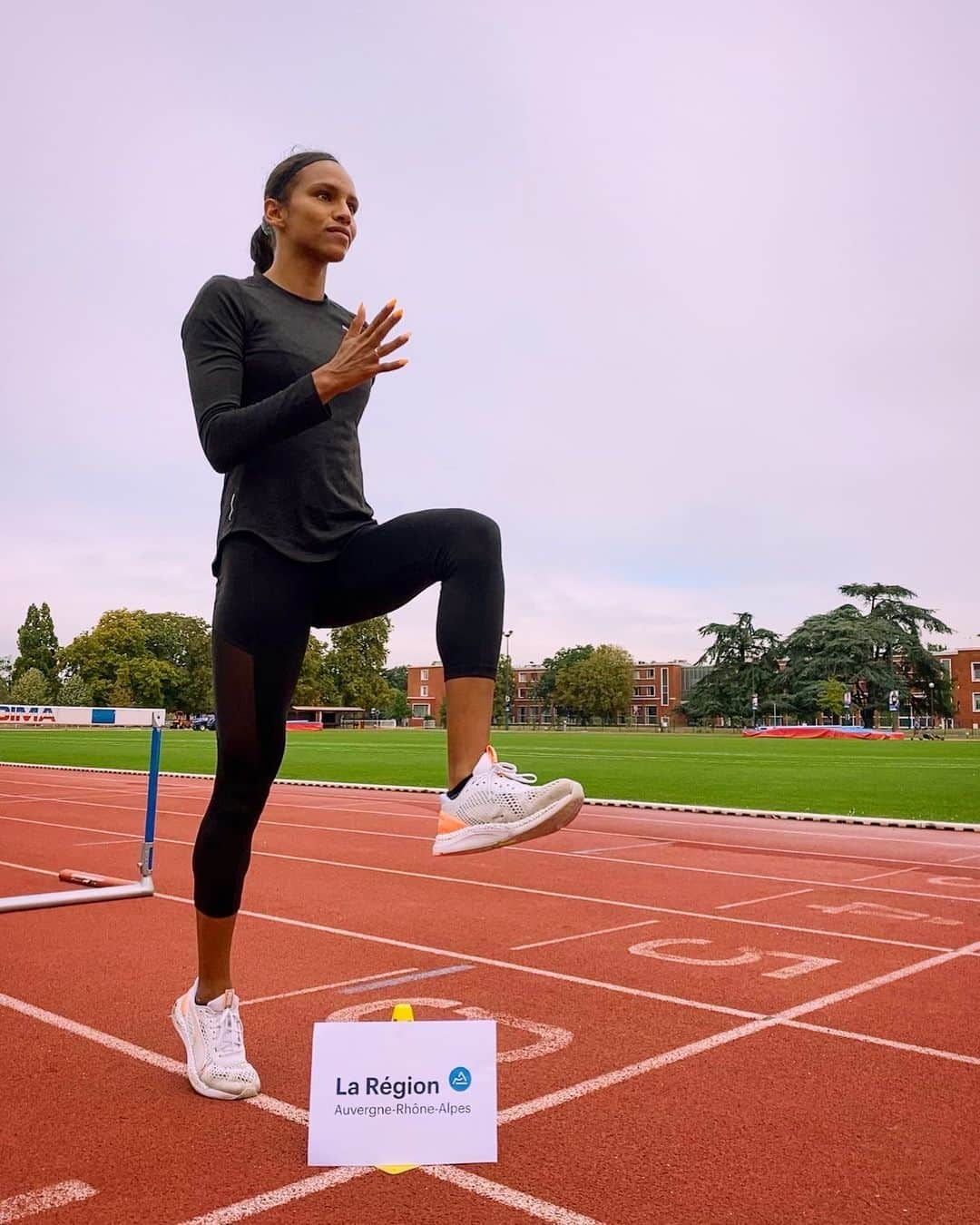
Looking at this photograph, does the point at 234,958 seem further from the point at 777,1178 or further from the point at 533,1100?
the point at 777,1178

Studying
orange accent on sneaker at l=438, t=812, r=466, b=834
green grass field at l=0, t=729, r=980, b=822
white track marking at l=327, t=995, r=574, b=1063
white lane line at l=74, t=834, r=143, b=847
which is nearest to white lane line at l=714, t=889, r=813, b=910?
white track marking at l=327, t=995, r=574, b=1063

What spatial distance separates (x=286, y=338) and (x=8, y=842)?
375 inches

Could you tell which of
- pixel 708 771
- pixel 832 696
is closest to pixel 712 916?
pixel 708 771

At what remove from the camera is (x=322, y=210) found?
8.70 feet

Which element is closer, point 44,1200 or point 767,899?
point 44,1200

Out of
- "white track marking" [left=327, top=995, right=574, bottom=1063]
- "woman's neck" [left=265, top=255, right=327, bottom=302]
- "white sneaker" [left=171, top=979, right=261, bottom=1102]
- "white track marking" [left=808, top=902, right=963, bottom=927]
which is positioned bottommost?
"white track marking" [left=808, top=902, right=963, bottom=927]

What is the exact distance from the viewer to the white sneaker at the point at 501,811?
218 centimetres

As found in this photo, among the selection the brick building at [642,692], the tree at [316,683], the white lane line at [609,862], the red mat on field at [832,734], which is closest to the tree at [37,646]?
the tree at [316,683]

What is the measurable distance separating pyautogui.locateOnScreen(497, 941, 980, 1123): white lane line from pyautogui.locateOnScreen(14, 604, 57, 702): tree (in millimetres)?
83096

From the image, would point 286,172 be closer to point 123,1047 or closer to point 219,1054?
point 219,1054

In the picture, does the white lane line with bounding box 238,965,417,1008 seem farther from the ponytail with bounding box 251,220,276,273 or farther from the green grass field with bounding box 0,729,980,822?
the green grass field with bounding box 0,729,980,822

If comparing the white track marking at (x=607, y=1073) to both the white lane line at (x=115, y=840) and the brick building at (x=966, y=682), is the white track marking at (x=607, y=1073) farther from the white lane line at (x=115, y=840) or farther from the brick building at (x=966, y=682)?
the brick building at (x=966, y=682)

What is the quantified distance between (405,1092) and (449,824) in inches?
30.2

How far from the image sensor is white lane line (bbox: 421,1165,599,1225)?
89.0 inches
